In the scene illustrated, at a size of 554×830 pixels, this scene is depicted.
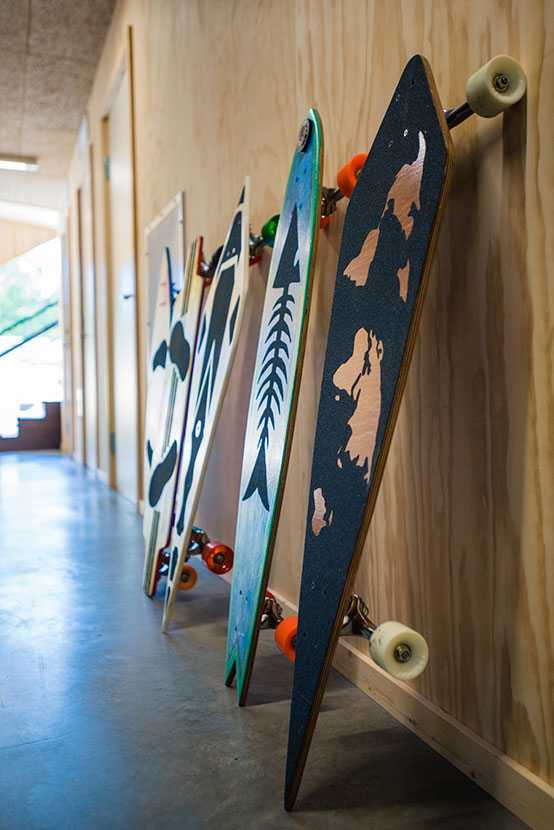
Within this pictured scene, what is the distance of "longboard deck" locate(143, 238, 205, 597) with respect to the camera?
252cm

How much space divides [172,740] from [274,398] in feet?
2.35

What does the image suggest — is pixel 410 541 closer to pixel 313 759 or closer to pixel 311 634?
pixel 311 634

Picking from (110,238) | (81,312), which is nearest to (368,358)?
(110,238)

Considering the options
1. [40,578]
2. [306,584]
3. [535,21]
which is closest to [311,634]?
[306,584]

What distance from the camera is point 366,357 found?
4.17ft

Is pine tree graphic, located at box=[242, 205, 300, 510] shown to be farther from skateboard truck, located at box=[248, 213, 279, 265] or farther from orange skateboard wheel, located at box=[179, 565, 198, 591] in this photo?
orange skateboard wheel, located at box=[179, 565, 198, 591]

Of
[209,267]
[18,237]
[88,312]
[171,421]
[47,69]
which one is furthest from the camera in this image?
[18,237]

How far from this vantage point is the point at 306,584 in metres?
1.32

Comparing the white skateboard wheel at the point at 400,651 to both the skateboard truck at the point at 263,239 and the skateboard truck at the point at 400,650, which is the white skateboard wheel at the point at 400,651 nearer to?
the skateboard truck at the point at 400,650

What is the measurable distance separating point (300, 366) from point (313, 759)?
0.73m

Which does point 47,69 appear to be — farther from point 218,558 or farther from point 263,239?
point 218,558

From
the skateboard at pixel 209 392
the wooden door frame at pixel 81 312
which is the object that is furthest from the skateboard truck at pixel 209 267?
the wooden door frame at pixel 81 312

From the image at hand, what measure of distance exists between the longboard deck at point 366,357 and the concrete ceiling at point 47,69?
4291mm

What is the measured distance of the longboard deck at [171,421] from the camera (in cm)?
252
